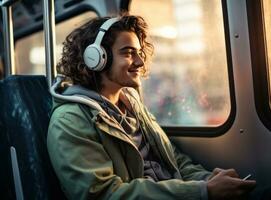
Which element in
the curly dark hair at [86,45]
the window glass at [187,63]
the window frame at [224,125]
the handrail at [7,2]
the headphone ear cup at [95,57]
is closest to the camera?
the headphone ear cup at [95,57]

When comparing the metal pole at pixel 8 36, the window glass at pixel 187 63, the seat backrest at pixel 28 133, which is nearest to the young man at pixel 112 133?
the seat backrest at pixel 28 133

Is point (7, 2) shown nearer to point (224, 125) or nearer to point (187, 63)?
point (187, 63)

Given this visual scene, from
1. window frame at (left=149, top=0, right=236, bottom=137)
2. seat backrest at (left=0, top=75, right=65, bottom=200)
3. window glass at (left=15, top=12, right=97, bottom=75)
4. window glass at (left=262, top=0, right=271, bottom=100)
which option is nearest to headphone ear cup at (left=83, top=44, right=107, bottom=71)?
seat backrest at (left=0, top=75, right=65, bottom=200)

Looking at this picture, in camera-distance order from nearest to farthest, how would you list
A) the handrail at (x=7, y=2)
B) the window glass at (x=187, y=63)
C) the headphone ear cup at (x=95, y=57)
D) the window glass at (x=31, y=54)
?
the headphone ear cup at (x=95, y=57), the window glass at (x=187, y=63), the handrail at (x=7, y=2), the window glass at (x=31, y=54)

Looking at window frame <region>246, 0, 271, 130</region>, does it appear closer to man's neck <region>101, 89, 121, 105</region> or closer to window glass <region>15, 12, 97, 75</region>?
man's neck <region>101, 89, 121, 105</region>

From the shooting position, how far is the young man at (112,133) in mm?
1388

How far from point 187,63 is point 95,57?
61 centimetres

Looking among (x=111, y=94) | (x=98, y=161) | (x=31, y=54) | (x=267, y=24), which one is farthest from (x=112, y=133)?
(x=31, y=54)

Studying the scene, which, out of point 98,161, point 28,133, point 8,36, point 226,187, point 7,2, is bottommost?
point 226,187

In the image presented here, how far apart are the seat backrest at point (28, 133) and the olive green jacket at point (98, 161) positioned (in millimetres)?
126

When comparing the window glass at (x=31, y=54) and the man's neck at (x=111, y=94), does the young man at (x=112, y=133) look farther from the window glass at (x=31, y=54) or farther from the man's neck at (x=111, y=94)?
the window glass at (x=31, y=54)

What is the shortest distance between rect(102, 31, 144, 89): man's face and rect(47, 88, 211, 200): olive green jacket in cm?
17

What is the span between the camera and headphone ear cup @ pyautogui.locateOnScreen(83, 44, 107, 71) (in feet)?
5.06

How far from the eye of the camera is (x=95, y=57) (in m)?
1.55
